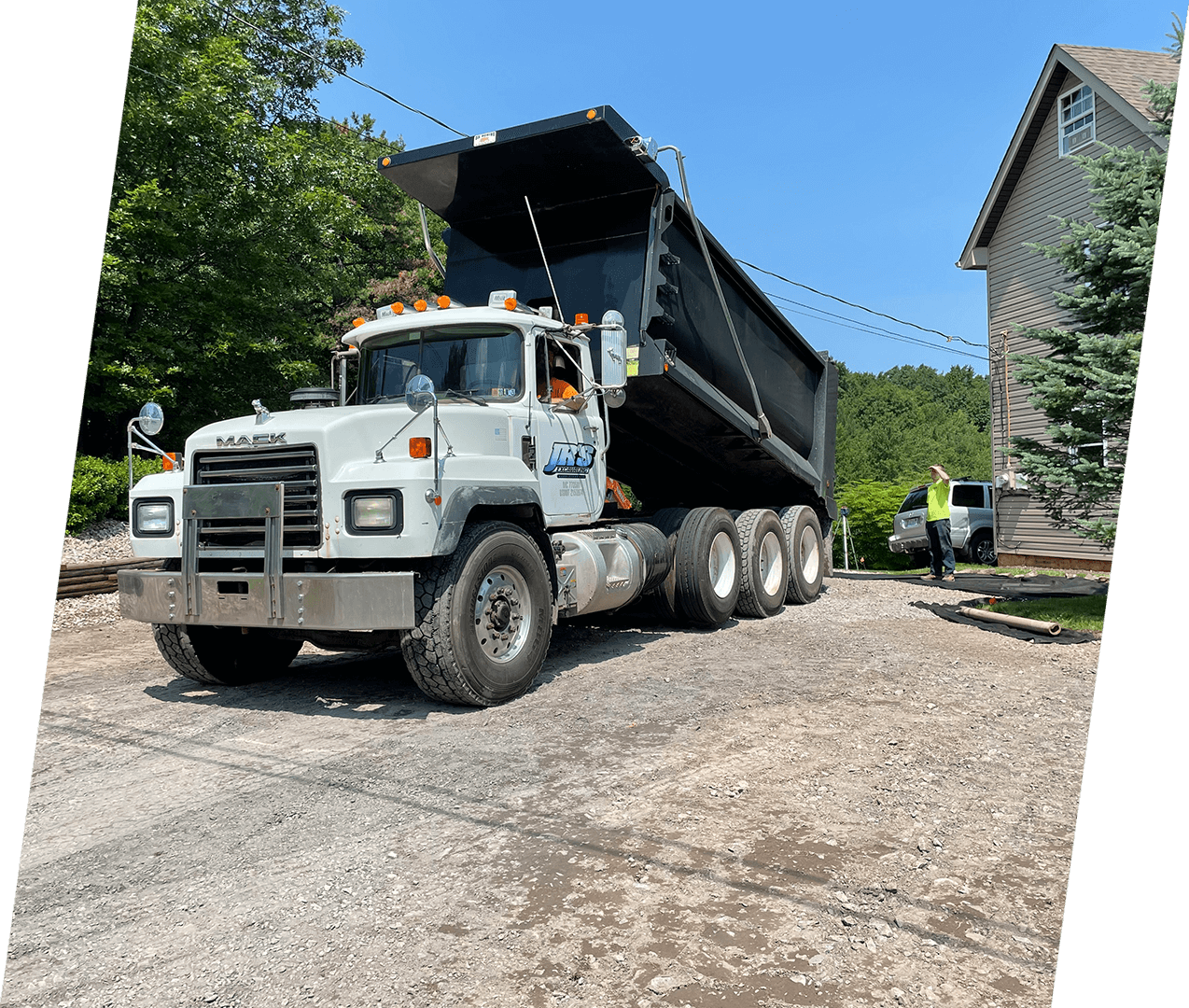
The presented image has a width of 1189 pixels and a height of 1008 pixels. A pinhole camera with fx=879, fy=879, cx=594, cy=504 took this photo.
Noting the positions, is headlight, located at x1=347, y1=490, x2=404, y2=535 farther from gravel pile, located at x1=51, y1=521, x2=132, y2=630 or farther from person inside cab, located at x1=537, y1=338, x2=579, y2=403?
gravel pile, located at x1=51, y1=521, x2=132, y2=630

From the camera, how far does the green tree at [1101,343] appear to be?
9734 millimetres

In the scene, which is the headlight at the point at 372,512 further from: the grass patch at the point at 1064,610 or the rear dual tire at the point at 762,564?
the grass patch at the point at 1064,610

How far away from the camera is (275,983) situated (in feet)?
8.28

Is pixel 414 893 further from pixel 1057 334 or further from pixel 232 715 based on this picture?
pixel 1057 334

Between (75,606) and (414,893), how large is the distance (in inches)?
360

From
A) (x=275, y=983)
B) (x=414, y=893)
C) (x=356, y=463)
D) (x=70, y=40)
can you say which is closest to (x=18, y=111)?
(x=70, y=40)

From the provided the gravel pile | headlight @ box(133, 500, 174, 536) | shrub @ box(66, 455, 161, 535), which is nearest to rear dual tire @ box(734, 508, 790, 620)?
headlight @ box(133, 500, 174, 536)

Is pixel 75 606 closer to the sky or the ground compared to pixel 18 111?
closer to the ground

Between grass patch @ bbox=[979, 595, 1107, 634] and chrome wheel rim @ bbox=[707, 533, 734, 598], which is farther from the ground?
chrome wheel rim @ bbox=[707, 533, 734, 598]

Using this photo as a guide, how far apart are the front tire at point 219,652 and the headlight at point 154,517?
653 millimetres

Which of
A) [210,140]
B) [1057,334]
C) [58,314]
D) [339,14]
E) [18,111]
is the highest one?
[339,14]

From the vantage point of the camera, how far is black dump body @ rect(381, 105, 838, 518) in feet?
24.6

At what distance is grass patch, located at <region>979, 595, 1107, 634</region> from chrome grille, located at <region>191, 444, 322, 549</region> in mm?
7218

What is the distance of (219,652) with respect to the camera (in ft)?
21.7
